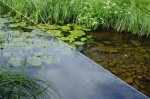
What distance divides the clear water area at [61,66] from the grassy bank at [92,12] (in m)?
1.09

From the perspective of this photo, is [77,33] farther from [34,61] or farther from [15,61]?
[15,61]

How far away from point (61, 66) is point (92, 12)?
7.64ft

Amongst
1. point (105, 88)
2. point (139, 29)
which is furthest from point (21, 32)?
point (139, 29)

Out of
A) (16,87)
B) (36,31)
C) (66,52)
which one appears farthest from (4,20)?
(16,87)

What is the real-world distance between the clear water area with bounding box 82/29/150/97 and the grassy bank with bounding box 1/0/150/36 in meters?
0.23

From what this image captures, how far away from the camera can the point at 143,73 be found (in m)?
3.42

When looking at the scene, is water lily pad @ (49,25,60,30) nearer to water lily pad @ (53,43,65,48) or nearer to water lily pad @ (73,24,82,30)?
water lily pad @ (73,24,82,30)

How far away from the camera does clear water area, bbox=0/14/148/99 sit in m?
2.36

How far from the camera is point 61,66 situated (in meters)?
2.78

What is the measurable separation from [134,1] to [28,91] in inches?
150

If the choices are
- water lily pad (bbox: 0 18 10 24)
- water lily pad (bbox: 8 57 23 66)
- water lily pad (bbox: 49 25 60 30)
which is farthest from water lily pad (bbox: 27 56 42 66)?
water lily pad (bbox: 49 25 60 30)

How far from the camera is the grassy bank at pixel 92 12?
4.55 m

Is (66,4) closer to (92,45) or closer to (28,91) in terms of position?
(92,45)

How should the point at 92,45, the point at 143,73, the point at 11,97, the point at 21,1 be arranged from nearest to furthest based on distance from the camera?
the point at 11,97 < the point at 143,73 < the point at 92,45 < the point at 21,1
